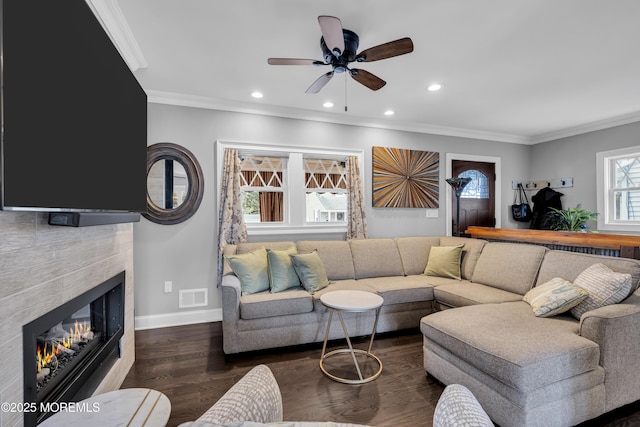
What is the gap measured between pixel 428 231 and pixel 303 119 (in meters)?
2.53

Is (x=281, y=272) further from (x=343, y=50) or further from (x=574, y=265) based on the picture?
(x=574, y=265)

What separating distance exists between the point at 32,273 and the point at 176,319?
2.44 m

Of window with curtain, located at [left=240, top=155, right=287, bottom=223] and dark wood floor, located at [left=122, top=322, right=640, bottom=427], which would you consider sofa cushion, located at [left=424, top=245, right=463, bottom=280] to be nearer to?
dark wood floor, located at [left=122, top=322, right=640, bottom=427]

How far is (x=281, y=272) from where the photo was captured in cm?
291

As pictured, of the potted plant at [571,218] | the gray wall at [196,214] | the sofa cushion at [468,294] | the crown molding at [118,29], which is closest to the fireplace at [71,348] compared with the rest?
the gray wall at [196,214]

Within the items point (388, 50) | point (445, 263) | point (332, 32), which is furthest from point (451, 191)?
point (332, 32)

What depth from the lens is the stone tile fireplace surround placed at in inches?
38.8

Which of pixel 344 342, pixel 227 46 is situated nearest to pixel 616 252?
pixel 344 342

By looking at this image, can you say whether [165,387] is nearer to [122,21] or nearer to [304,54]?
[122,21]

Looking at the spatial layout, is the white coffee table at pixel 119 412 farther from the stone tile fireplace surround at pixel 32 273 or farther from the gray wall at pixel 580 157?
the gray wall at pixel 580 157

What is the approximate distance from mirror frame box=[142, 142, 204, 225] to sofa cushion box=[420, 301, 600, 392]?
2710 millimetres

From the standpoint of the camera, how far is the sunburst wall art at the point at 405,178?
4.21 meters

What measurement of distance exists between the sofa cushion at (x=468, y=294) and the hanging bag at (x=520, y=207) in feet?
8.64

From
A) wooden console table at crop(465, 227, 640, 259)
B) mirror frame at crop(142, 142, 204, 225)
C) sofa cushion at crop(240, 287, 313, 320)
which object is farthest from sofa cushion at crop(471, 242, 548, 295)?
mirror frame at crop(142, 142, 204, 225)
